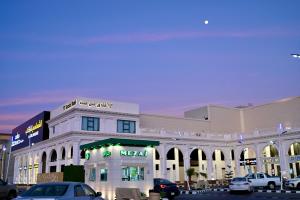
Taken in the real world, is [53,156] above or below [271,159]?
above

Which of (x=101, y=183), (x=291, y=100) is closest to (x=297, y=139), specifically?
(x=291, y=100)

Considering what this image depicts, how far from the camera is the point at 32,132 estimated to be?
2420 inches

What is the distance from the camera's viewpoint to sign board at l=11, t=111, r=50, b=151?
5694 cm

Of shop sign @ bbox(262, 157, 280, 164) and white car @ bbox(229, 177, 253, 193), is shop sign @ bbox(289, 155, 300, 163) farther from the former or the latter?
white car @ bbox(229, 177, 253, 193)

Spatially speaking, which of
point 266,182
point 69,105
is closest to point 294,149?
point 266,182

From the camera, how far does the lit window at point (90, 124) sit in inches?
1838

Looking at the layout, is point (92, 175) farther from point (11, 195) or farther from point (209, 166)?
point (209, 166)

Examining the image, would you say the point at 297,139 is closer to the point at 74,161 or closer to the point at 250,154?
the point at 250,154

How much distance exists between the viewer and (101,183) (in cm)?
2542

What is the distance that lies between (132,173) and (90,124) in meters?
22.7

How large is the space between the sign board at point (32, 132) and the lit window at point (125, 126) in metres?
14.3

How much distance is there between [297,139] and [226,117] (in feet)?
64.7

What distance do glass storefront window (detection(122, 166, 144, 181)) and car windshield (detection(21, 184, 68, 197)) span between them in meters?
13.8

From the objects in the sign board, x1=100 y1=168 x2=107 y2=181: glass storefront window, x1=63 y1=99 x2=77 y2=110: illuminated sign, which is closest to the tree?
x1=63 y1=99 x2=77 y2=110: illuminated sign
